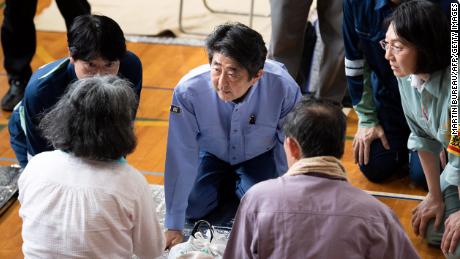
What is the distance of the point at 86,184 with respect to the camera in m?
2.05

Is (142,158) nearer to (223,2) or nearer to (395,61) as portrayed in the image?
(395,61)

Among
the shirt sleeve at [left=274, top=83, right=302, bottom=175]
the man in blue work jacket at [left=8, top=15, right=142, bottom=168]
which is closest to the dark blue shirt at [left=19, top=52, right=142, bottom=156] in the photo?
the man in blue work jacket at [left=8, top=15, right=142, bottom=168]

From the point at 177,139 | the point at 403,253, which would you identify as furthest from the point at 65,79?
the point at 403,253

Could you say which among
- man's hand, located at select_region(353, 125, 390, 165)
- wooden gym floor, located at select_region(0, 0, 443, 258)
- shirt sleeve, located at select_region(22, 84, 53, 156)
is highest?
shirt sleeve, located at select_region(22, 84, 53, 156)

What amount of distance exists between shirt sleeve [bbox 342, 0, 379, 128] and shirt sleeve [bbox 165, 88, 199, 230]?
2.73ft

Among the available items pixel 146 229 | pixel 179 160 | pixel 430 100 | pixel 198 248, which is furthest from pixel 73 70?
pixel 430 100

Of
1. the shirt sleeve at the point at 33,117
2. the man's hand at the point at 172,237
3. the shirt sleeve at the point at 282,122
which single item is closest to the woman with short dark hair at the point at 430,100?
the shirt sleeve at the point at 282,122

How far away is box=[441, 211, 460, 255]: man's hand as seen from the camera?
274cm

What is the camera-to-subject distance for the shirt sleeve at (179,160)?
2.76 m

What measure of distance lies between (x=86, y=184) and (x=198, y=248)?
26.0 inches

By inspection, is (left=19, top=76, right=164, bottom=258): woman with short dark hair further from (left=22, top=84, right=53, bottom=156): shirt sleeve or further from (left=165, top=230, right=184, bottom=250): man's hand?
(left=22, top=84, right=53, bottom=156): shirt sleeve

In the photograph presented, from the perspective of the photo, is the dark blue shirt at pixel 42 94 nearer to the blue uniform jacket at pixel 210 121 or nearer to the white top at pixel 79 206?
the blue uniform jacket at pixel 210 121

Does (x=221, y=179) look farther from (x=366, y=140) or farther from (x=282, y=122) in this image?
(x=366, y=140)

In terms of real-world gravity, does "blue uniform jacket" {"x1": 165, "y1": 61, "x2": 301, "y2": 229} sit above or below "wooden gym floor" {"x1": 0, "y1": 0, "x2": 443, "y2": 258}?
above
